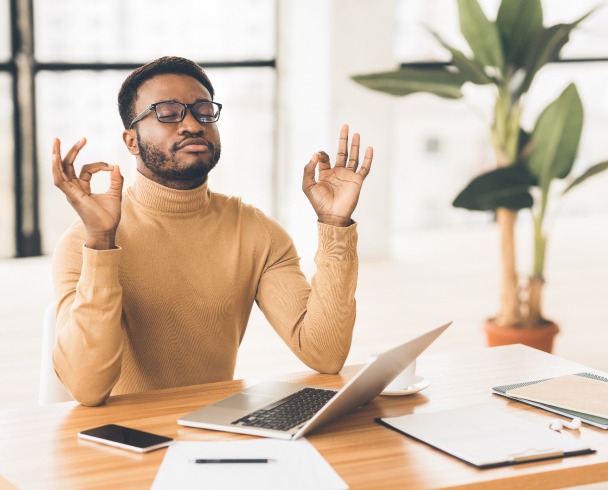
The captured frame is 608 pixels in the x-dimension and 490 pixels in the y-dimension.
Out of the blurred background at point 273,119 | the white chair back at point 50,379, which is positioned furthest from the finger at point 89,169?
the blurred background at point 273,119

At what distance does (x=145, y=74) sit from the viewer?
215 cm

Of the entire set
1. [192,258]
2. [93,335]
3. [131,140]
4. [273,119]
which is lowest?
[93,335]

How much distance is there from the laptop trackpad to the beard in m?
0.52

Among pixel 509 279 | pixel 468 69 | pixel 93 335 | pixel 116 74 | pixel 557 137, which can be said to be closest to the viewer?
pixel 93 335

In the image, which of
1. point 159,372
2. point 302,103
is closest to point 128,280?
point 159,372

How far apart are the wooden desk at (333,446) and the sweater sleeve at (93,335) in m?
0.04

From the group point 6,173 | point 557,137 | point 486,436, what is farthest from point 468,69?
point 6,173

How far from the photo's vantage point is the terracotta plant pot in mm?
3836

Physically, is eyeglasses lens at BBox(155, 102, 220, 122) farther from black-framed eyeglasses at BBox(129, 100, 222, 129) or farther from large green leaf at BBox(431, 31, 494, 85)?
large green leaf at BBox(431, 31, 494, 85)

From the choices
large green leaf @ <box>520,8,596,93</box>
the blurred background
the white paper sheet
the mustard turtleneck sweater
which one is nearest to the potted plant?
large green leaf @ <box>520,8,596,93</box>

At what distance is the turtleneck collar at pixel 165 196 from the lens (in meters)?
2.16

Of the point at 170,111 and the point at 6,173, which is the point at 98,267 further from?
the point at 6,173

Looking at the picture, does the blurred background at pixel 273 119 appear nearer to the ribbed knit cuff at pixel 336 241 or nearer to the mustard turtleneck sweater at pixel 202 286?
the mustard turtleneck sweater at pixel 202 286

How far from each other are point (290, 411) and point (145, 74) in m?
0.84
